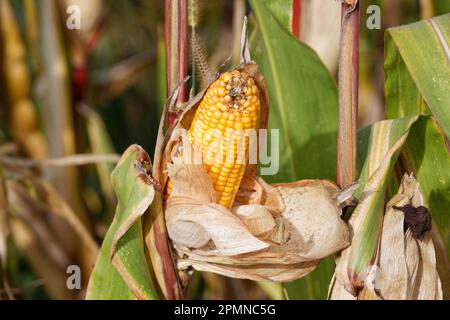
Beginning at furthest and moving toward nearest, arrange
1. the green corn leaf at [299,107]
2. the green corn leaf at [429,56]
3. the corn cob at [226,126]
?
the green corn leaf at [299,107], the green corn leaf at [429,56], the corn cob at [226,126]

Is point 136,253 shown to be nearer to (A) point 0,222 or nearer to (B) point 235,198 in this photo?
(B) point 235,198

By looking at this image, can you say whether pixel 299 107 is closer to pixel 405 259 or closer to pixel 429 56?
pixel 429 56

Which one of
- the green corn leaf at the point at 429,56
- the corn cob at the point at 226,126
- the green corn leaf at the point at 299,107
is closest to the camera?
the corn cob at the point at 226,126

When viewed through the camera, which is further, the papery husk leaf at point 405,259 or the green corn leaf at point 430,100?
the green corn leaf at point 430,100

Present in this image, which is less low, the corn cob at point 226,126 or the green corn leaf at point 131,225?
the corn cob at point 226,126

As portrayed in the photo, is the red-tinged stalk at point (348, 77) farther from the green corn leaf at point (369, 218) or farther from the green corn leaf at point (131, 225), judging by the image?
the green corn leaf at point (131, 225)

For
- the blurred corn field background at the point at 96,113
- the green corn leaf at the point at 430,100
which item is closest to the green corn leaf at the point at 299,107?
the blurred corn field background at the point at 96,113

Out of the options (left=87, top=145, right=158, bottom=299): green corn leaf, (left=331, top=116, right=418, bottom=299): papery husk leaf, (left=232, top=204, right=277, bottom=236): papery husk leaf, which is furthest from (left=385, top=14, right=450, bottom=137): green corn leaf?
(left=87, top=145, right=158, bottom=299): green corn leaf
